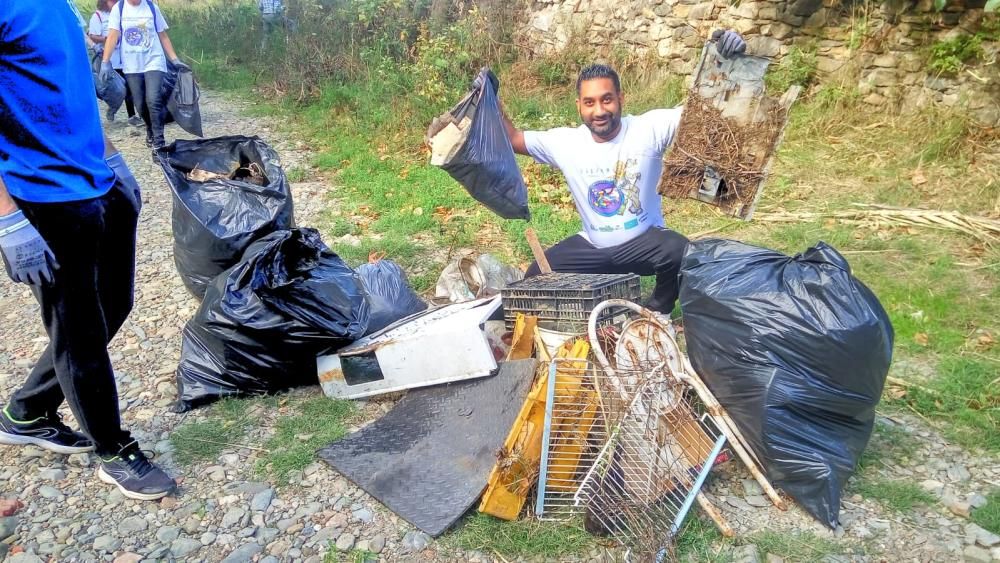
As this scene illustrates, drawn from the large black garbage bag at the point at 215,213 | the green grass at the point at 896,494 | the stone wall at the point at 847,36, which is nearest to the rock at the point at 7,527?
the large black garbage bag at the point at 215,213

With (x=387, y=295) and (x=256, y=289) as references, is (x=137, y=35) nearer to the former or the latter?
(x=387, y=295)

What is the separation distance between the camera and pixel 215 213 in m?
3.22

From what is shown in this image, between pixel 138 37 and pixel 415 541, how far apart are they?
219 inches

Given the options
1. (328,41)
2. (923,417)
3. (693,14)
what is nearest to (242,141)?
(923,417)

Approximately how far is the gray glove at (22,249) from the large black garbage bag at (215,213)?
1233 mm

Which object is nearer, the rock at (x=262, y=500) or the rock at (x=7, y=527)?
the rock at (x=7, y=527)

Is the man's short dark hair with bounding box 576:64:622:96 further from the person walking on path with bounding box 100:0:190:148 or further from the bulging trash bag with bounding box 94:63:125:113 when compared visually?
the bulging trash bag with bounding box 94:63:125:113

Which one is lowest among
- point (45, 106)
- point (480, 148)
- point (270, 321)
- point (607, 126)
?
point (270, 321)

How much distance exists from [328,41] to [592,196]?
21.5ft

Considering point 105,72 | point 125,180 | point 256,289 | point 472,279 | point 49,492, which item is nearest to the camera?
point 125,180

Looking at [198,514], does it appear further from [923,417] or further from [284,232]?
[923,417]

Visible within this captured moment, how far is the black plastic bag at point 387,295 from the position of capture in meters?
3.27

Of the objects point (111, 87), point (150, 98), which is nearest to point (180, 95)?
point (150, 98)

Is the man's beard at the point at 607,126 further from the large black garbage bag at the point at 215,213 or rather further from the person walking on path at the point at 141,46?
the person walking on path at the point at 141,46
